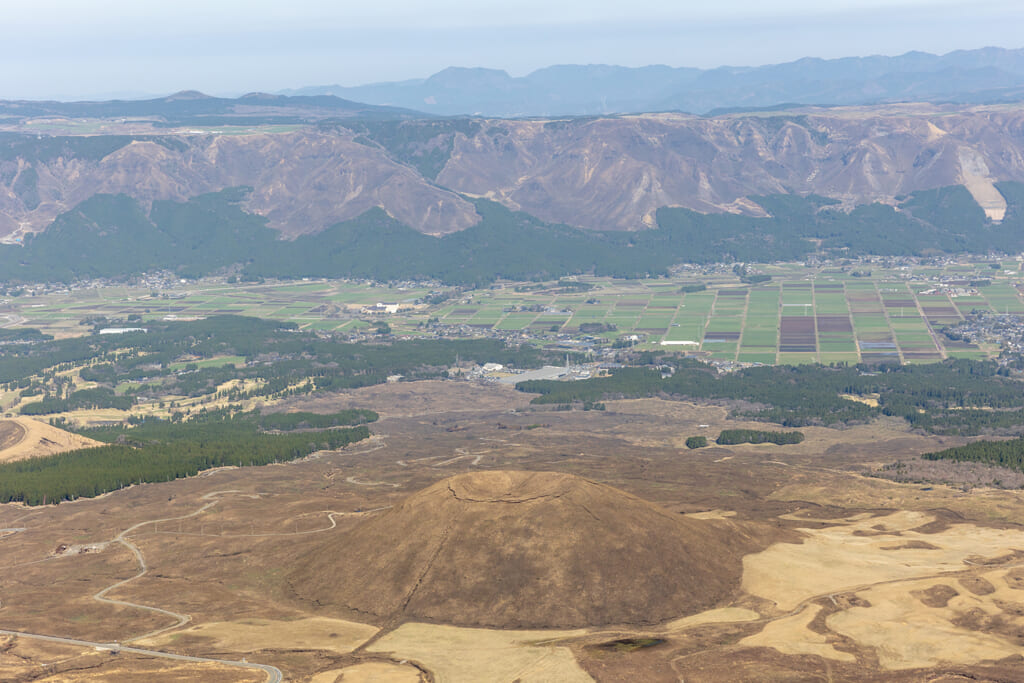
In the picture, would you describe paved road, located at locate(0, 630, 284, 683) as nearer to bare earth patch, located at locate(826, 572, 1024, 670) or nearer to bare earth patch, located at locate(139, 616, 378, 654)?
bare earth patch, located at locate(139, 616, 378, 654)

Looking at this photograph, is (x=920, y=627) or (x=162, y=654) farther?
(x=920, y=627)

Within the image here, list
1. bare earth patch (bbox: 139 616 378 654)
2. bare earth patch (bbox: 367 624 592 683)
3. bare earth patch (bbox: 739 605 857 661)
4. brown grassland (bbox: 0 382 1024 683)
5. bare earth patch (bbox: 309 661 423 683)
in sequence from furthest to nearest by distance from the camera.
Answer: bare earth patch (bbox: 139 616 378 654) < bare earth patch (bbox: 739 605 857 661) < brown grassland (bbox: 0 382 1024 683) < bare earth patch (bbox: 367 624 592 683) < bare earth patch (bbox: 309 661 423 683)

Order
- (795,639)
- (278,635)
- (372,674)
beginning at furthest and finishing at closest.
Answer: (278,635), (795,639), (372,674)

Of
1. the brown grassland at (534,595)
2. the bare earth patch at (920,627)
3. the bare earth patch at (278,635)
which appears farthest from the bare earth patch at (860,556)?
the bare earth patch at (278,635)

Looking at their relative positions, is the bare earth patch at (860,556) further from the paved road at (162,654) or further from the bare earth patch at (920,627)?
the paved road at (162,654)

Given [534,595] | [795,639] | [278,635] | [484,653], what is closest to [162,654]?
[278,635]

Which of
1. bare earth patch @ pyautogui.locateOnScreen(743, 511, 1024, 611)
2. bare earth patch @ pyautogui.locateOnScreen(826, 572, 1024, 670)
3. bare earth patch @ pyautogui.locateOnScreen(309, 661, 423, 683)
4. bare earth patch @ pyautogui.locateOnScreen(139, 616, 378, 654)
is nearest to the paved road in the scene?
bare earth patch @ pyautogui.locateOnScreen(139, 616, 378, 654)

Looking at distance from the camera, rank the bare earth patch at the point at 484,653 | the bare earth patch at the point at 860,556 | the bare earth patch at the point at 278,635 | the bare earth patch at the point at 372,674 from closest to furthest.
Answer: the bare earth patch at the point at 372,674 → the bare earth patch at the point at 484,653 → the bare earth patch at the point at 278,635 → the bare earth patch at the point at 860,556

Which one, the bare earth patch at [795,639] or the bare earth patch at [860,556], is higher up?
the bare earth patch at [795,639]

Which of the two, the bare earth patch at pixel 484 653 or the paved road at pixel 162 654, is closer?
the bare earth patch at pixel 484 653

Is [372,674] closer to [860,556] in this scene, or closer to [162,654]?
Result: [162,654]

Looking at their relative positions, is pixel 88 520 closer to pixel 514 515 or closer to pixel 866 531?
pixel 514 515

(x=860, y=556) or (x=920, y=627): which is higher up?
(x=920, y=627)
